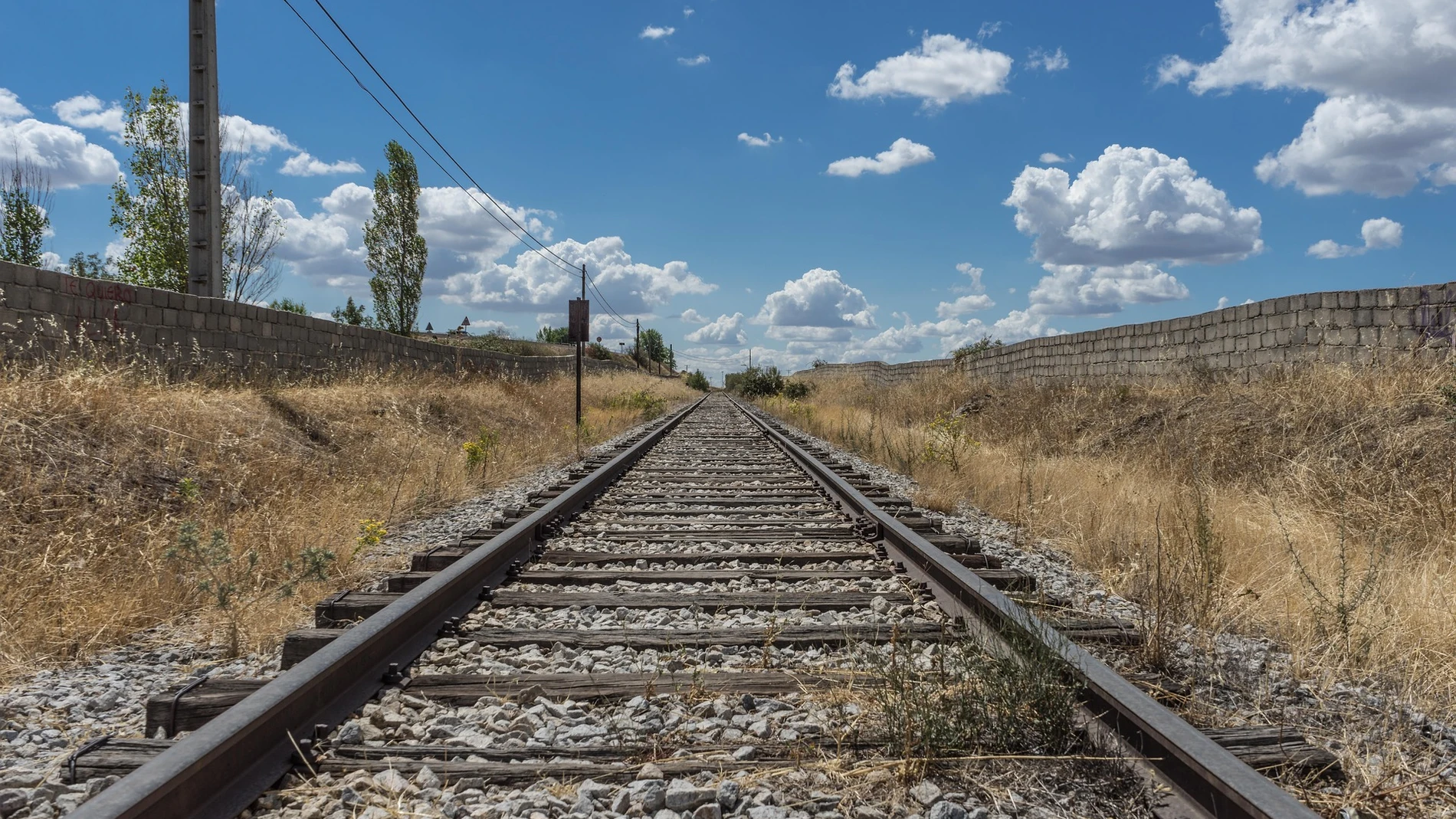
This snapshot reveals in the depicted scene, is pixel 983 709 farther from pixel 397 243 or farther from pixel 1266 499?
pixel 397 243

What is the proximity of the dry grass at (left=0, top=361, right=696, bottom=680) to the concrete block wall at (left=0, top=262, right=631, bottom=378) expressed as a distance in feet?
2.23

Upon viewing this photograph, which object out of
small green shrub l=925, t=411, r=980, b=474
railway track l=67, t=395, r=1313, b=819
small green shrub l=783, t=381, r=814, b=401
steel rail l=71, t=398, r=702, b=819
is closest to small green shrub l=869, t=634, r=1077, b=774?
railway track l=67, t=395, r=1313, b=819

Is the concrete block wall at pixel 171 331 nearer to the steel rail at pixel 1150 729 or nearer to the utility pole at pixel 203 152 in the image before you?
the utility pole at pixel 203 152

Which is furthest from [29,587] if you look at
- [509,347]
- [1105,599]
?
[509,347]

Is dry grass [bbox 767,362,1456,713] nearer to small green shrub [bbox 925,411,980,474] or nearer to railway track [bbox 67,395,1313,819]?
small green shrub [bbox 925,411,980,474]

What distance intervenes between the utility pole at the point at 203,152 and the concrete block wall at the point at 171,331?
62cm

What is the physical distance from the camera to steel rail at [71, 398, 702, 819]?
178 cm

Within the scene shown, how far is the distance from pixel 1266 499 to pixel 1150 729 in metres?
5.04

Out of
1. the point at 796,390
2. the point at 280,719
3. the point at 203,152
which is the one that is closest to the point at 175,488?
the point at 280,719

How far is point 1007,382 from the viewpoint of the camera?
1909 centimetres

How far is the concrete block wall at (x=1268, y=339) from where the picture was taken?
9.21 m

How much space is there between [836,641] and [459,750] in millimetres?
1557

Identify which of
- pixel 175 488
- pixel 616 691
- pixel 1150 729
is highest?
pixel 175 488

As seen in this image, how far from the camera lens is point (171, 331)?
9984mm
